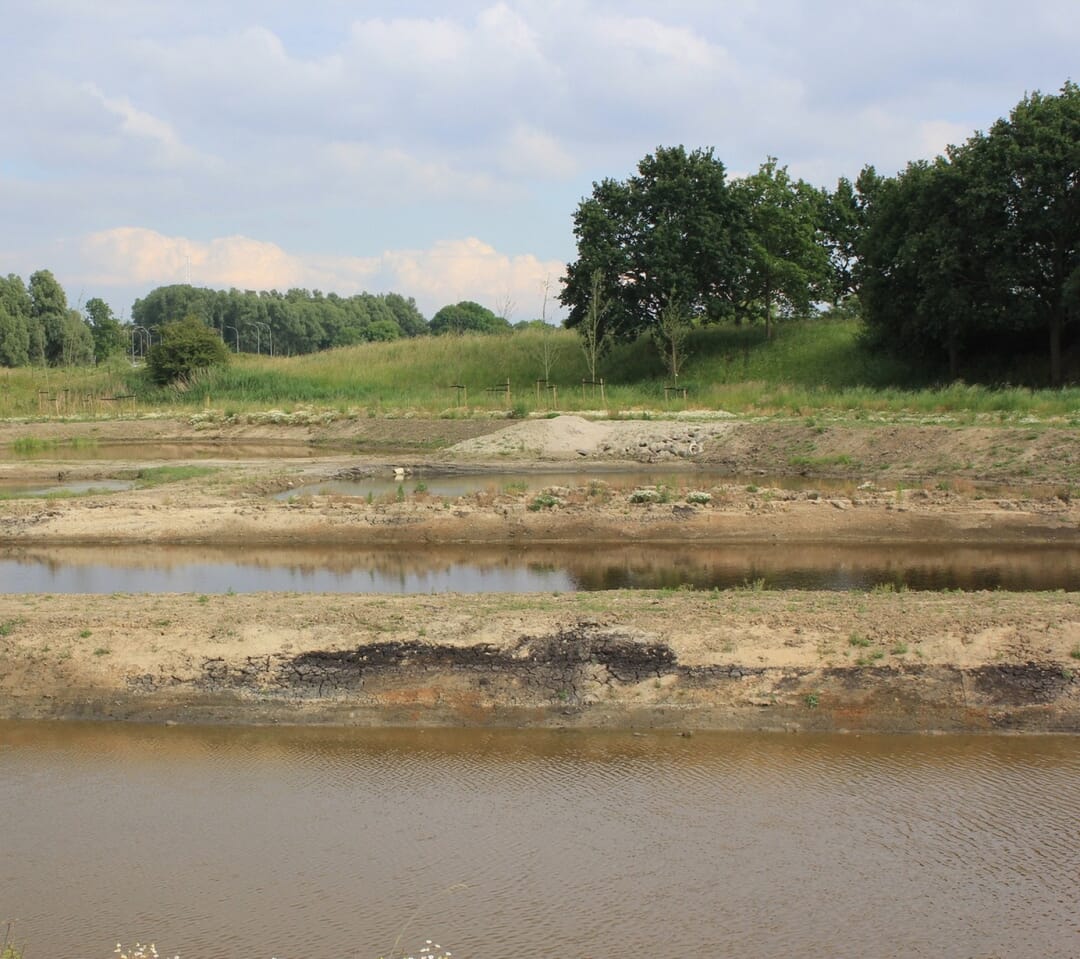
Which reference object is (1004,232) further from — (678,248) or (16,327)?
(16,327)

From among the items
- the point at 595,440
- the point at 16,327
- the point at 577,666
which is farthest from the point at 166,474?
the point at 16,327

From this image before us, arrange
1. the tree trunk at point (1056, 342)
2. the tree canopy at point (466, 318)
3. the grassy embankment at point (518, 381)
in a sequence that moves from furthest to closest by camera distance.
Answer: the tree canopy at point (466, 318) → the grassy embankment at point (518, 381) → the tree trunk at point (1056, 342)

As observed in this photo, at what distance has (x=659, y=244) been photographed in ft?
173

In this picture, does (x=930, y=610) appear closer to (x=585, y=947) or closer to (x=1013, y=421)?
(x=585, y=947)

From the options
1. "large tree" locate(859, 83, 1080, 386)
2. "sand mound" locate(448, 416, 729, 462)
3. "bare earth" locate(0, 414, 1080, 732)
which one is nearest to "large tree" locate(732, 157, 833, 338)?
"large tree" locate(859, 83, 1080, 386)

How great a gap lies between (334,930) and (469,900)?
0.91 metres

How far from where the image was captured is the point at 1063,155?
40312mm

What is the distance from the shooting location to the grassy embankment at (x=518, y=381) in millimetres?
43156

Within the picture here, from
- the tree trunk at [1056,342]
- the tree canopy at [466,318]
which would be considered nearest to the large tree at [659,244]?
the tree trunk at [1056,342]

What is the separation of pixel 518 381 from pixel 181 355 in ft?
61.1

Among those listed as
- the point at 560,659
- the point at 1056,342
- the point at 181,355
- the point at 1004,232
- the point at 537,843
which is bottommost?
the point at 537,843

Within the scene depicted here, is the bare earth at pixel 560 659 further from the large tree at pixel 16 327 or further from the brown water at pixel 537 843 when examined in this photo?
the large tree at pixel 16 327

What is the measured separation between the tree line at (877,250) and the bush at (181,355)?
20.6 metres

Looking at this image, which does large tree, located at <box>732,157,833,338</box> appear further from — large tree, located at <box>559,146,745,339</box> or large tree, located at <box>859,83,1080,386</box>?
large tree, located at <box>859,83,1080,386</box>
